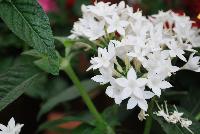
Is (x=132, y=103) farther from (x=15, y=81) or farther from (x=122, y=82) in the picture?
(x=15, y=81)

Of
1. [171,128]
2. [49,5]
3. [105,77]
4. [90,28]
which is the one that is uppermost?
[49,5]

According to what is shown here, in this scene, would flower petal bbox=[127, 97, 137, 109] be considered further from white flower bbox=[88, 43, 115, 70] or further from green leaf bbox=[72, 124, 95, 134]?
green leaf bbox=[72, 124, 95, 134]

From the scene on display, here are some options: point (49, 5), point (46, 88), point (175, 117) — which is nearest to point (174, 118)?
point (175, 117)

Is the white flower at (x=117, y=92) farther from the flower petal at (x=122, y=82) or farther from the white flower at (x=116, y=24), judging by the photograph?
the white flower at (x=116, y=24)

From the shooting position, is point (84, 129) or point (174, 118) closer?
point (174, 118)

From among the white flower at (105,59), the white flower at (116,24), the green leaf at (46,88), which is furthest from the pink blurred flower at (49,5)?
the white flower at (105,59)

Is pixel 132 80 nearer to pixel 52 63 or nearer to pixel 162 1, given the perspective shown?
pixel 52 63

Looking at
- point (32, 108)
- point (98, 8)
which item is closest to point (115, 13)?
point (98, 8)
